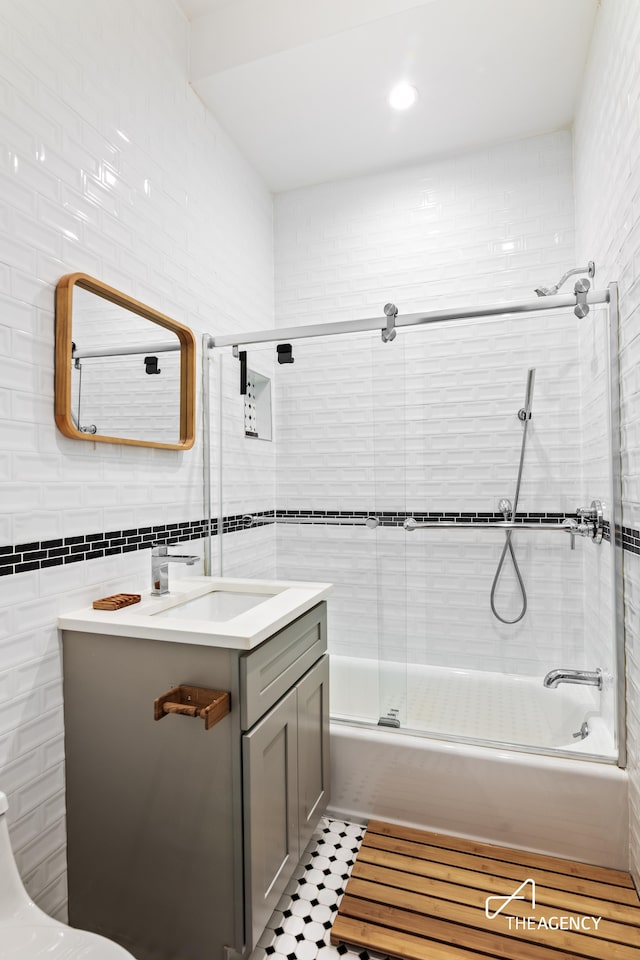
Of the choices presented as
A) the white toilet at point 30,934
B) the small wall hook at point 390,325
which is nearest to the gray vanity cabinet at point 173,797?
the white toilet at point 30,934

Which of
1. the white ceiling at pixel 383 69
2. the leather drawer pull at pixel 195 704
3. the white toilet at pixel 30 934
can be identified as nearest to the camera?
the white toilet at pixel 30 934

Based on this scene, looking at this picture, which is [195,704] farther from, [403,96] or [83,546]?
[403,96]

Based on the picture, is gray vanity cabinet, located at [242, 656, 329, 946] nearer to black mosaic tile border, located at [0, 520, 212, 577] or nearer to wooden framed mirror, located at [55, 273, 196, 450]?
black mosaic tile border, located at [0, 520, 212, 577]

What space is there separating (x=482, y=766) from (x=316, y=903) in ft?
2.21

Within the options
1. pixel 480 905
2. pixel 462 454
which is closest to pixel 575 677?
pixel 480 905

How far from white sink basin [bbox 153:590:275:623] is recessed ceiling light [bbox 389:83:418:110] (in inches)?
86.3

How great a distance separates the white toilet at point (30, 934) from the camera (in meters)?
0.91

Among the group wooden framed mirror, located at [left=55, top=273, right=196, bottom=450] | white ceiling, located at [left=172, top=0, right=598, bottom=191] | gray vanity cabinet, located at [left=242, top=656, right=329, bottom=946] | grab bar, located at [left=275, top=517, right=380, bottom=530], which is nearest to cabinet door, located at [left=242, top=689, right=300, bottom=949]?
gray vanity cabinet, located at [left=242, top=656, right=329, bottom=946]

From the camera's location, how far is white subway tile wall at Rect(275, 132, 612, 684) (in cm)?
204

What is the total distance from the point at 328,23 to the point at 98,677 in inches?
95.3

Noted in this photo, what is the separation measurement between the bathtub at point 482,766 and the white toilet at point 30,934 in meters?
1.08

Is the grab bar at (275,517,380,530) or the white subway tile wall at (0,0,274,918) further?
the grab bar at (275,517,380,530)

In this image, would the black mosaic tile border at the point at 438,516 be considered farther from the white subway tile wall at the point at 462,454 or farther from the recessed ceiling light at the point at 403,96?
the recessed ceiling light at the point at 403,96

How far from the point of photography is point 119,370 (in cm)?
168
